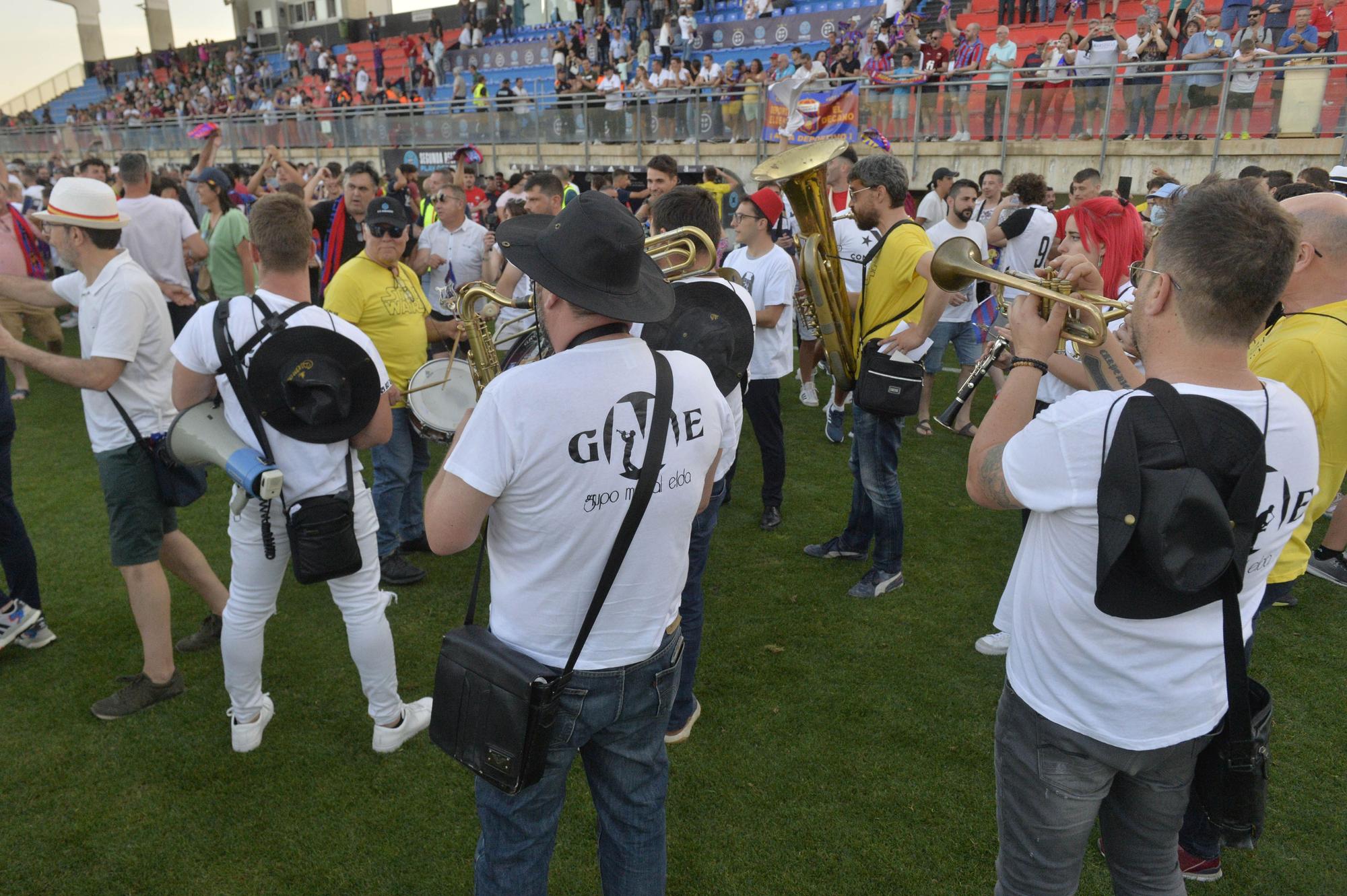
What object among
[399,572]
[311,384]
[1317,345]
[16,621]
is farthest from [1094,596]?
[16,621]

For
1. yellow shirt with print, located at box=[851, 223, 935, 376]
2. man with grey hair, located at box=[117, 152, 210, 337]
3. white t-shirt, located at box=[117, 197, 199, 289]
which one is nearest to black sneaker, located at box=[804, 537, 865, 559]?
yellow shirt with print, located at box=[851, 223, 935, 376]

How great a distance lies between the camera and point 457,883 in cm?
286

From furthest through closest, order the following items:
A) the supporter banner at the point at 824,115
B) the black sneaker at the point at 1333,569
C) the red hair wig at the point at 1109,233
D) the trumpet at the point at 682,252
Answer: the supporter banner at the point at 824,115, the black sneaker at the point at 1333,569, the red hair wig at the point at 1109,233, the trumpet at the point at 682,252

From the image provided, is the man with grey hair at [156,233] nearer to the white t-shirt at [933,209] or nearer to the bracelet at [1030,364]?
the bracelet at [1030,364]

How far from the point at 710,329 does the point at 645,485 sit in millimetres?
1389

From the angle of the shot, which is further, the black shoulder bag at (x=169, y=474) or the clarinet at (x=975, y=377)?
the black shoulder bag at (x=169, y=474)

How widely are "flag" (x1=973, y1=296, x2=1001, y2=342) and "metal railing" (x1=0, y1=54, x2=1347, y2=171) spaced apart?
4889 millimetres

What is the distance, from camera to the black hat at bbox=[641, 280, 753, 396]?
3.17m

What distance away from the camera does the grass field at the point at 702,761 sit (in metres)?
2.91

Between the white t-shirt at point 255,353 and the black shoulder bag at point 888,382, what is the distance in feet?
7.32

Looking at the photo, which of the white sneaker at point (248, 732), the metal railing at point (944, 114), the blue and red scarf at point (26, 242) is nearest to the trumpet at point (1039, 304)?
the white sneaker at point (248, 732)

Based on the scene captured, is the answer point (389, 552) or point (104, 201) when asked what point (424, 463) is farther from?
point (104, 201)

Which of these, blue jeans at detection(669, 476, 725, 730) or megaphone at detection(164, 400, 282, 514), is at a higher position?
megaphone at detection(164, 400, 282, 514)

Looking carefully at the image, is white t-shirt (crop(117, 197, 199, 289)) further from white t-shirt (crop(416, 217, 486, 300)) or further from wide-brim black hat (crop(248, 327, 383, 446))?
wide-brim black hat (crop(248, 327, 383, 446))
